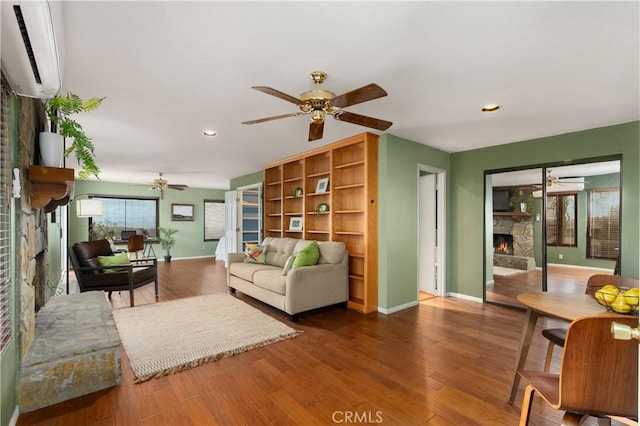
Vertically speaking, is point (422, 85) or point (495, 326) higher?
point (422, 85)

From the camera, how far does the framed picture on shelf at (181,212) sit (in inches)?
372

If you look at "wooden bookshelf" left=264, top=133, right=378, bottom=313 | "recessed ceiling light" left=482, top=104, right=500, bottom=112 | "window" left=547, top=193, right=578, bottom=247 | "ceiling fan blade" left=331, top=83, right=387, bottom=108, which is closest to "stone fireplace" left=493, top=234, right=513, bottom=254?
"window" left=547, top=193, right=578, bottom=247

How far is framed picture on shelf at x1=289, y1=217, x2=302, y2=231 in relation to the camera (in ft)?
18.1

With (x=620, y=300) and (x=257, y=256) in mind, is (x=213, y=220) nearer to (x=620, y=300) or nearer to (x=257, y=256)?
(x=257, y=256)

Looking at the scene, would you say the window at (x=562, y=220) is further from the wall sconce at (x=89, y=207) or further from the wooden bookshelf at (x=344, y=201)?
the wall sconce at (x=89, y=207)

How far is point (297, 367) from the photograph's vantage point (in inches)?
101

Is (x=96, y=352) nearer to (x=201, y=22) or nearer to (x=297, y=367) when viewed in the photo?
(x=297, y=367)

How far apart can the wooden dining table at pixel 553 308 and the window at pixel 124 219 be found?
950 cm

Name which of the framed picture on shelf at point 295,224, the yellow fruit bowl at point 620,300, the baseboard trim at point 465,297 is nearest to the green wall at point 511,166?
the baseboard trim at point 465,297

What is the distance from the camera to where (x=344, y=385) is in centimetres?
228

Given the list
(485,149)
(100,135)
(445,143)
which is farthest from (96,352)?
(485,149)

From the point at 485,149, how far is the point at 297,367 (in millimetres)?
4103

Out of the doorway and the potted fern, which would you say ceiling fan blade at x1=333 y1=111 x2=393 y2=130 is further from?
the doorway

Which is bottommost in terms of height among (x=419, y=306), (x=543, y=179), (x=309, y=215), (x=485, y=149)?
(x=419, y=306)
